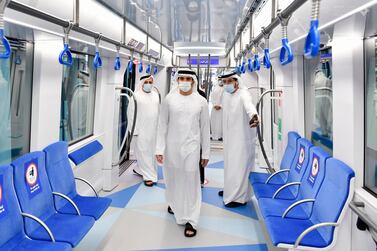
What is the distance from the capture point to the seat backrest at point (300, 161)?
9.94 feet

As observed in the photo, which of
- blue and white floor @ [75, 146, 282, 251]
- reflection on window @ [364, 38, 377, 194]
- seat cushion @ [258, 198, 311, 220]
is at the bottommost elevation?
blue and white floor @ [75, 146, 282, 251]

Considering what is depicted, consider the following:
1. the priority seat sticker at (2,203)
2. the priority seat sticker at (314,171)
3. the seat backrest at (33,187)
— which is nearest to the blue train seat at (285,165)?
the priority seat sticker at (314,171)

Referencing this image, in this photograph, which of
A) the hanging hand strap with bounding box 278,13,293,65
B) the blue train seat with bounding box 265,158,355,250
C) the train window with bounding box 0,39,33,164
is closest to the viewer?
the hanging hand strap with bounding box 278,13,293,65

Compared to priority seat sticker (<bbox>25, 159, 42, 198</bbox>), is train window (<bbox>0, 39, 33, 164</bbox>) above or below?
above

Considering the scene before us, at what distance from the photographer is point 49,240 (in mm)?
2133

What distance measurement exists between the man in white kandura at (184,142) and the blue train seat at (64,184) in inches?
29.7

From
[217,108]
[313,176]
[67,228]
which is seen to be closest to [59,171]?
[67,228]

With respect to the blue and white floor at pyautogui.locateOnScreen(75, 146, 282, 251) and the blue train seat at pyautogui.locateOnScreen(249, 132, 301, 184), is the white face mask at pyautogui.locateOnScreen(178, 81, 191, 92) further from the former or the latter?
the blue and white floor at pyautogui.locateOnScreen(75, 146, 282, 251)

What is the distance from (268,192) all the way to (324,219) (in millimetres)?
975

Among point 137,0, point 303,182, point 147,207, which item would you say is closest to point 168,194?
point 147,207

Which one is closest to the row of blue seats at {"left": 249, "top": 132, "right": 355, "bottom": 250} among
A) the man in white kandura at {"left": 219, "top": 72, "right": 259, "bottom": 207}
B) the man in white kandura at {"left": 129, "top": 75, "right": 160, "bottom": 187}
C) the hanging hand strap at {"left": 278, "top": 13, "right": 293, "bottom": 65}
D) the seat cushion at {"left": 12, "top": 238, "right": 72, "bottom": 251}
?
the man in white kandura at {"left": 219, "top": 72, "right": 259, "bottom": 207}

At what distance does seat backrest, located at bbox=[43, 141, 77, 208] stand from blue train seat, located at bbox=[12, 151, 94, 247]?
85 mm

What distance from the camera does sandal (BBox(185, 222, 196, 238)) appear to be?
3.09 metres

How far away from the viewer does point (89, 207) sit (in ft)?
8.87
